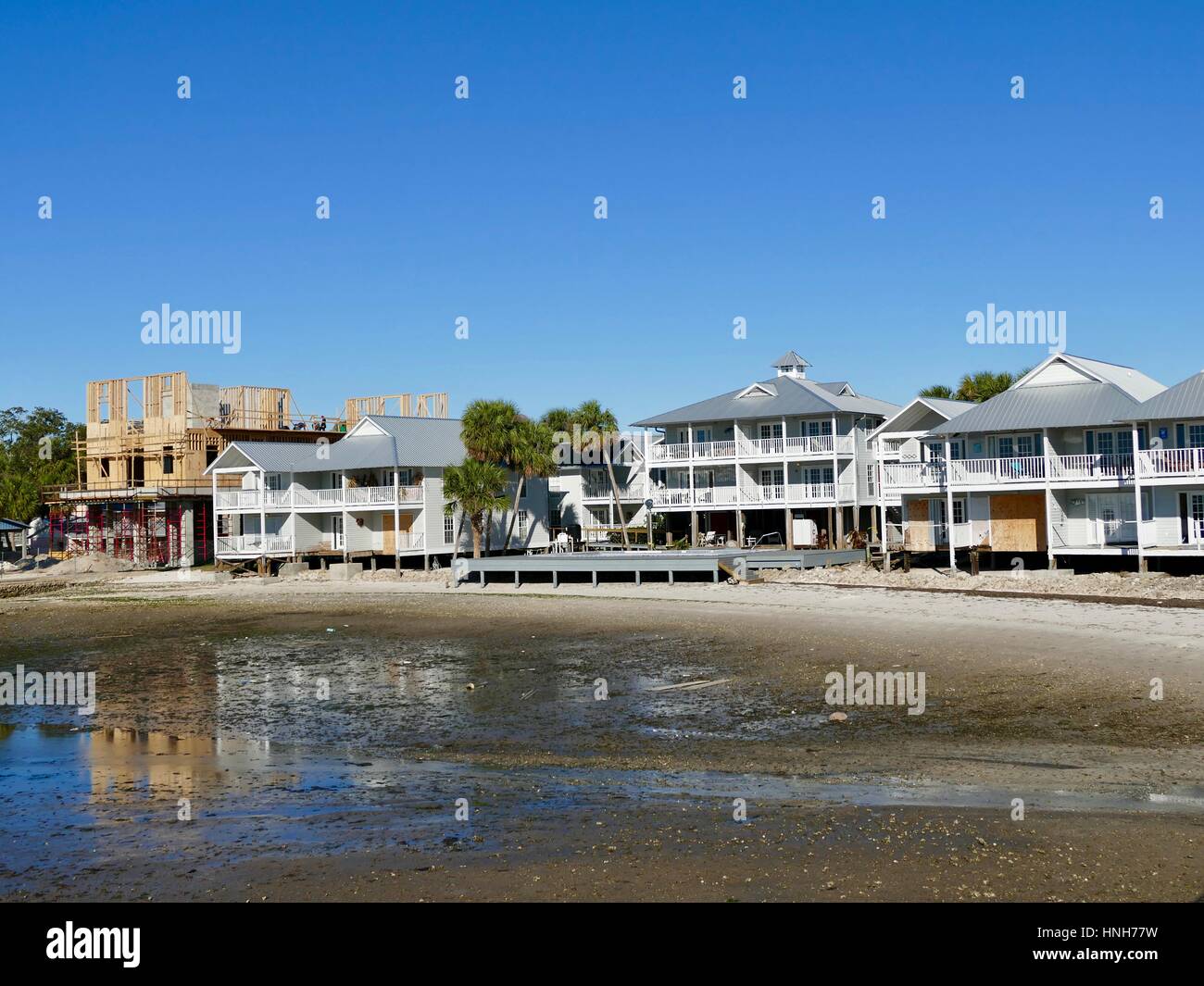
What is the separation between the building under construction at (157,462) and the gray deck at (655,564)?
24.6 meters

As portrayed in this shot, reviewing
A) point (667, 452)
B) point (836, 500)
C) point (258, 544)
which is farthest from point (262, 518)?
point (836, 500)

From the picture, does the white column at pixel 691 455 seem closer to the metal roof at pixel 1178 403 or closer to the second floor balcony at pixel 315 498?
the second floor balcony at pixel 315 498

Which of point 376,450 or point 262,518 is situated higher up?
point 376,450

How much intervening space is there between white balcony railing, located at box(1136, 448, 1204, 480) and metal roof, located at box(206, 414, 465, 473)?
2949cm

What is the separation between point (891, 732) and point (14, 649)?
85.4ft

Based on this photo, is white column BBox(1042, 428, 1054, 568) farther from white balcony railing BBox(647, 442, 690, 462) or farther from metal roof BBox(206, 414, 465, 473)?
metal roof BBox(206, 414, 465, 473)

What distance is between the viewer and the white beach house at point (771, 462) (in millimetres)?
49531

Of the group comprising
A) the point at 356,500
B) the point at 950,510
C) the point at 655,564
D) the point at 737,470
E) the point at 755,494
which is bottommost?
the point at 655,564

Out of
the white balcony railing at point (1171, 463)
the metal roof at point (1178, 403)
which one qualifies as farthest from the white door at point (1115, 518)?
the metal roof at point (1178, 403)

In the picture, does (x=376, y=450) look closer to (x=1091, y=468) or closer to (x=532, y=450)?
(x=532, y=450)

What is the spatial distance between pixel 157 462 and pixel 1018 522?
4765cm

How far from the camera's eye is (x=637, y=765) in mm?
14828

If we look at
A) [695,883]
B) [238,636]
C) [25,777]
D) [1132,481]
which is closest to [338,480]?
[238,636]

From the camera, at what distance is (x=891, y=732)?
16.1 metres
